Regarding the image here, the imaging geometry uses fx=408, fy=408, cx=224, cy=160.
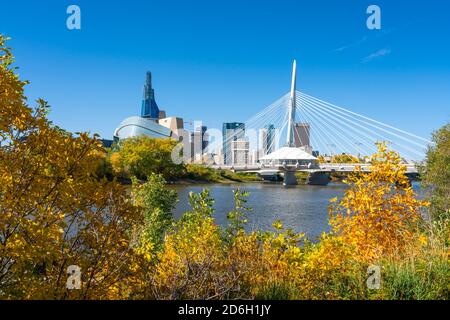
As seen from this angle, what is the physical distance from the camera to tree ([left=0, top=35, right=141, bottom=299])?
3.26 meters

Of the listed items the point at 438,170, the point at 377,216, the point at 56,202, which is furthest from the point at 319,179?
the point at 56,202

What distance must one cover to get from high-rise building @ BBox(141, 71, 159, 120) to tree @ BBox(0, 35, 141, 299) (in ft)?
465

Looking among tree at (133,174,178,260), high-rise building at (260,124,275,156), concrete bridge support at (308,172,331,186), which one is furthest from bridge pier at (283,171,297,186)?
tree at (133,174,178,260)

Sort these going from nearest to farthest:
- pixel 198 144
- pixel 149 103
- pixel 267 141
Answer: pixel 267 141, pixel 198 144, pixel 149 103

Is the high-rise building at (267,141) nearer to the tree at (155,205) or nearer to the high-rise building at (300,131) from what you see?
the high-rise building at (300,131)

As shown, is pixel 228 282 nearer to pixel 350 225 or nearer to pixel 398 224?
pixel 350 225

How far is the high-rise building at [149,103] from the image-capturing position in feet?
471

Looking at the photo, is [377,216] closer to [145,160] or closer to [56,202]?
[56,202]

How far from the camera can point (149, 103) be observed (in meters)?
144

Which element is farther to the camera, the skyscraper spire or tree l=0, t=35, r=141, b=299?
the skyscraper spire

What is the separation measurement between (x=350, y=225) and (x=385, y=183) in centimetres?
86

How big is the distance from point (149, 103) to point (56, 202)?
14373cm

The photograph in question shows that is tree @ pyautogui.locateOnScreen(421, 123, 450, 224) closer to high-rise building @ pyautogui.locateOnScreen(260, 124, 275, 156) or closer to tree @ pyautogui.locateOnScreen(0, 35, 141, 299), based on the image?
tree @ pyautogui.locateOnScreen(0, 35, 141, 299)
